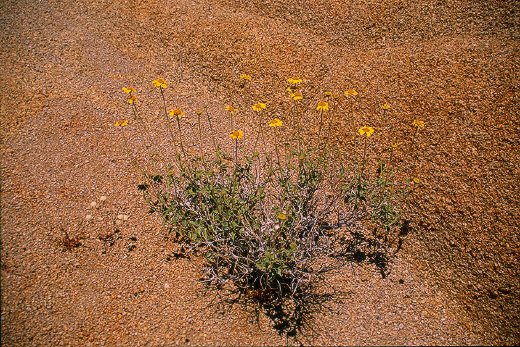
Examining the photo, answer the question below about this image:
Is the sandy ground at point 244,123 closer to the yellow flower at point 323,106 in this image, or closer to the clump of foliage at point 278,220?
the clump of foliage at point 278,220

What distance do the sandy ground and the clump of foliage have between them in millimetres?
192

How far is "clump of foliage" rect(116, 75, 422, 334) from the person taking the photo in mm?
2680

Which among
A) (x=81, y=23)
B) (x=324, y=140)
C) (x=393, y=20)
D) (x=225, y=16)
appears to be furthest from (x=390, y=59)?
(x=81, y=23)

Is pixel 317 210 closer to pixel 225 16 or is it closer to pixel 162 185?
pixel 162 185

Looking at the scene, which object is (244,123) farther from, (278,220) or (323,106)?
(278,220)

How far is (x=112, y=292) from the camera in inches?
105

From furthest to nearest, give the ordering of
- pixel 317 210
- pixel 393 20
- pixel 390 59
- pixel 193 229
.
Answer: pixel 393 20, pixel 390 59, pixel 317 210, pixel 193 229

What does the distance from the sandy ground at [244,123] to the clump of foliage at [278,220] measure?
0.19m

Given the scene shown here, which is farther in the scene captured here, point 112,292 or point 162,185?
point 162,185

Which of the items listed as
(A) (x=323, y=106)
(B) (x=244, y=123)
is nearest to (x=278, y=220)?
(A) (x=323, y=106)

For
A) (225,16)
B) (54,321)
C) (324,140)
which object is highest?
(225,16)

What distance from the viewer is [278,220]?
281 cm

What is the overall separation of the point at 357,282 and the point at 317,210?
2.62ft

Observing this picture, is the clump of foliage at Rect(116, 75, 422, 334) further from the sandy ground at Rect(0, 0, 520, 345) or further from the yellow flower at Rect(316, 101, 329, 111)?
the sandy ground at Rect(0, 0, 520, 345)
